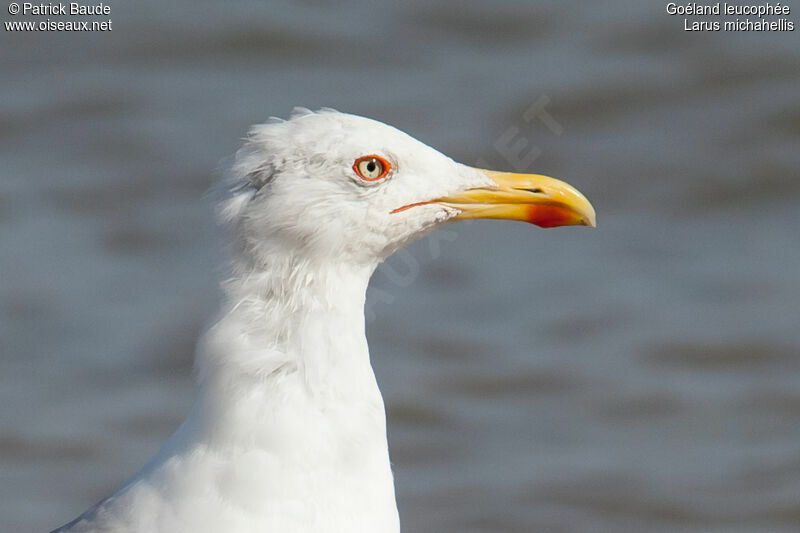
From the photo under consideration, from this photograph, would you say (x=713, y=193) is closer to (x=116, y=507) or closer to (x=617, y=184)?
(x=617, y=184)

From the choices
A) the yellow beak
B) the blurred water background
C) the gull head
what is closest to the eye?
the gull head

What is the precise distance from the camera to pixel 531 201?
4152 mm

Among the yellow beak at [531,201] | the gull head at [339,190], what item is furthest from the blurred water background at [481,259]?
the gull head at [339,190]

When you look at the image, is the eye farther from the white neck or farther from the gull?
the white neck

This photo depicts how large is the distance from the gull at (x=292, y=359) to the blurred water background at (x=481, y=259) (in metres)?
2.59

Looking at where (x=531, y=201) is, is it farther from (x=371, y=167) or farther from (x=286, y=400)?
(x=286, y=400)

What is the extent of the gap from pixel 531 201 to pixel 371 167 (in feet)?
1.61

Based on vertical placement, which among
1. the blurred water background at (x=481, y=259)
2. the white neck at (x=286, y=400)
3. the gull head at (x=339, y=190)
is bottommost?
the white neck at (x=286, y=400)

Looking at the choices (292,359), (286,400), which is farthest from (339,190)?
(286,400)

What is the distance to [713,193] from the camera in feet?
29.0

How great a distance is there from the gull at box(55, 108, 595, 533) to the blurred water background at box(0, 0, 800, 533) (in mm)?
2588

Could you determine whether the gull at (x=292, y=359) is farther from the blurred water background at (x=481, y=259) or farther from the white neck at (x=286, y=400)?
the blurred water background at (x=481, y=259)

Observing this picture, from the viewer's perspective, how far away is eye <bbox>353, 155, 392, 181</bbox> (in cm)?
393

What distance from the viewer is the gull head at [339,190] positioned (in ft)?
12.6
